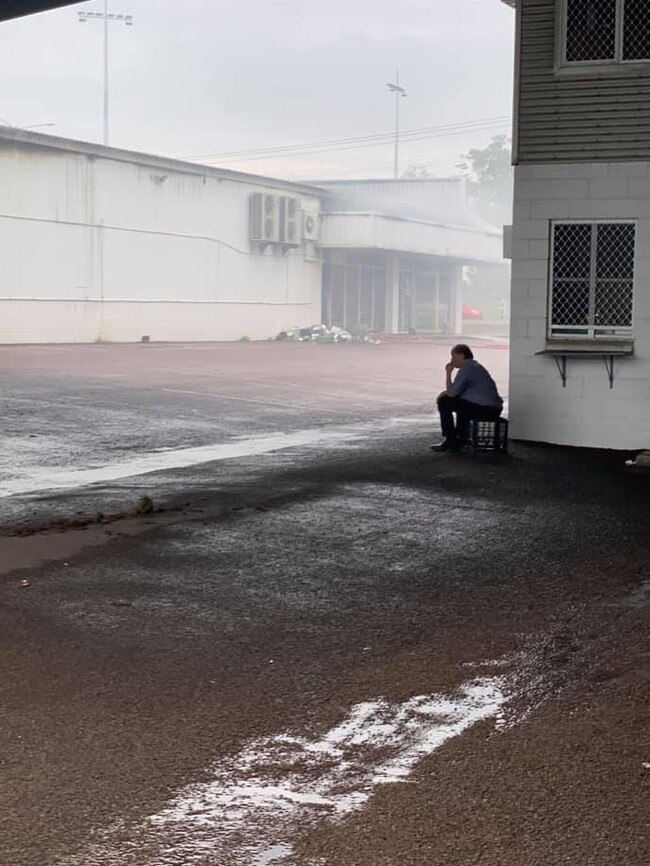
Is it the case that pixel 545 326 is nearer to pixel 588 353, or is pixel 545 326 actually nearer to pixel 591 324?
pixel 591 324

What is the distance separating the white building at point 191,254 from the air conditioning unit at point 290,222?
57 millimetres

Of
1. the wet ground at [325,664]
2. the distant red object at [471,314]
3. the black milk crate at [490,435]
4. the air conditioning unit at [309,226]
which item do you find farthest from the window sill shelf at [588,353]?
the distant red object at [471,314]

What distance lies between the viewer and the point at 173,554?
8609 millimetres

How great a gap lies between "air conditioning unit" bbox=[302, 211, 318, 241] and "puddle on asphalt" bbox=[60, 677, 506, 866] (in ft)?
149

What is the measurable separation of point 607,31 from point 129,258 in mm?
28654

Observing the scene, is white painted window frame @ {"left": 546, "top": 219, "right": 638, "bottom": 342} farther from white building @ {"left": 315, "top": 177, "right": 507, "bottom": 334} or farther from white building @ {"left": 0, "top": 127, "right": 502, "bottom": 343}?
white building @ {"left": 315, "top": 177, "right": 507, "bottom": 334}

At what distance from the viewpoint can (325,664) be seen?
6.06 m

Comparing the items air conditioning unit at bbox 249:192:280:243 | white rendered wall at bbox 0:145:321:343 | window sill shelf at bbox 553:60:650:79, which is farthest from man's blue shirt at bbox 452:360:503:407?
air conditioning unit at bbox 249:192:280:243

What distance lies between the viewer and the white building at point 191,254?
37.4 meters

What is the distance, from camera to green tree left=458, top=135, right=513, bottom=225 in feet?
340

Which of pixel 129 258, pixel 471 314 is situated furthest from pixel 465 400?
pixel 471 314

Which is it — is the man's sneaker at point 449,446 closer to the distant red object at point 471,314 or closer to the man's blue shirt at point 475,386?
the man's blue shirt at point 475,386

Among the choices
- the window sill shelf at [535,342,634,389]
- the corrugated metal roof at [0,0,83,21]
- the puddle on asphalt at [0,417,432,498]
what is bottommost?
the puddle on asphalt at [0,417,432,498]

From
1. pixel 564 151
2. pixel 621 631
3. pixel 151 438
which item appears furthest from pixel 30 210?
pixel 621 631
